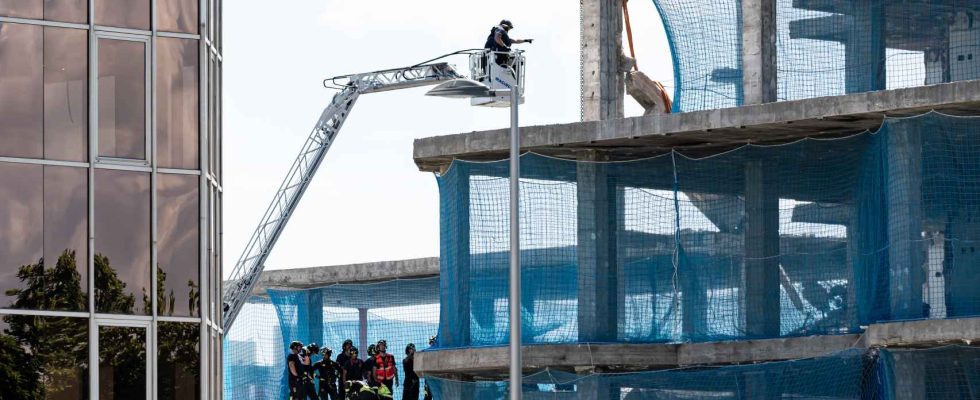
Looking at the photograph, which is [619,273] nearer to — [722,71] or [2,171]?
[722,71]

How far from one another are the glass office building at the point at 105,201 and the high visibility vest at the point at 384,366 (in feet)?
32.3

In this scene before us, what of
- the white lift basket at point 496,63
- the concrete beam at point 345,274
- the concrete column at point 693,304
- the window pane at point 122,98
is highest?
the white lift basket at point 496,63

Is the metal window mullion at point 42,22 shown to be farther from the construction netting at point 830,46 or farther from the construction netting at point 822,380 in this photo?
the construction netting at point 830,46

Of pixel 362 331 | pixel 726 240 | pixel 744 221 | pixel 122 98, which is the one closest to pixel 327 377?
pixel 362 331

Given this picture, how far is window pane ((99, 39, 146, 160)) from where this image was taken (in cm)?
2427

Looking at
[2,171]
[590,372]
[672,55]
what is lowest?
[590,372]

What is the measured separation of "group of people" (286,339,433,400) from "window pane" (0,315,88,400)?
34.9 feet

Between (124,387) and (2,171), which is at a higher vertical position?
(2,171)

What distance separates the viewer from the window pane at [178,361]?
24.5m

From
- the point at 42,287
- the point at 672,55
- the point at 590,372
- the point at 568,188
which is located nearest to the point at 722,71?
the point at 672,55

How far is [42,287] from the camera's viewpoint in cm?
2333

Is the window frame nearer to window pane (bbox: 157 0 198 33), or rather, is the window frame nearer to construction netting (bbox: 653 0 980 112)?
window pane (bbox: 157 0 198 33)

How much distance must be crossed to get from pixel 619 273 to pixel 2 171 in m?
11.4

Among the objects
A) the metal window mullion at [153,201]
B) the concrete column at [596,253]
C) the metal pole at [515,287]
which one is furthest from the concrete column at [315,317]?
the metal window mullion at [153,201]
